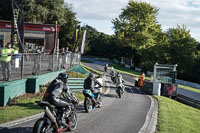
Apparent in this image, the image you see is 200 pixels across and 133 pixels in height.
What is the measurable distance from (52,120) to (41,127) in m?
0.42

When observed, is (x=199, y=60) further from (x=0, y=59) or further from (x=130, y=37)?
(x=0, y=59)

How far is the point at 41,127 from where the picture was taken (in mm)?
6484

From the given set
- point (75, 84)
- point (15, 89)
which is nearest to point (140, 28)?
point (75, 84)

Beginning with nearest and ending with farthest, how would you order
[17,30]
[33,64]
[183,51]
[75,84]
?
[33,64], [17,30], [75,84], [183,51]

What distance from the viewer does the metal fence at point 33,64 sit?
11469 millimetres

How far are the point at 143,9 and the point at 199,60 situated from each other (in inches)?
698

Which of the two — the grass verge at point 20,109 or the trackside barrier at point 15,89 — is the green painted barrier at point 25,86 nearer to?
the trackside barrier at point 15,89

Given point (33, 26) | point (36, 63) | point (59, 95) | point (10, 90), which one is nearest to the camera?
point (59, 95)

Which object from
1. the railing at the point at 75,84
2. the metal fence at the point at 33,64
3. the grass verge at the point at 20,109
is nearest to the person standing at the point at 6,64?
the metal fence at the point at 33,64

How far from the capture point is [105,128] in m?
8.94

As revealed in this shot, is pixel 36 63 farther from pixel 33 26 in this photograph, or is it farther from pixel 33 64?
pixel 33 26

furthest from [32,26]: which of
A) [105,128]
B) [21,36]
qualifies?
[105,128]

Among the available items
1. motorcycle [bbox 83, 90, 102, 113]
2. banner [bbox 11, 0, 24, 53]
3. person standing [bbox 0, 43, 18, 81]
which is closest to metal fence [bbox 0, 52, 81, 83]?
person standing [bbox 0, 43, 18, 81]

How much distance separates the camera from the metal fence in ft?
37.6
